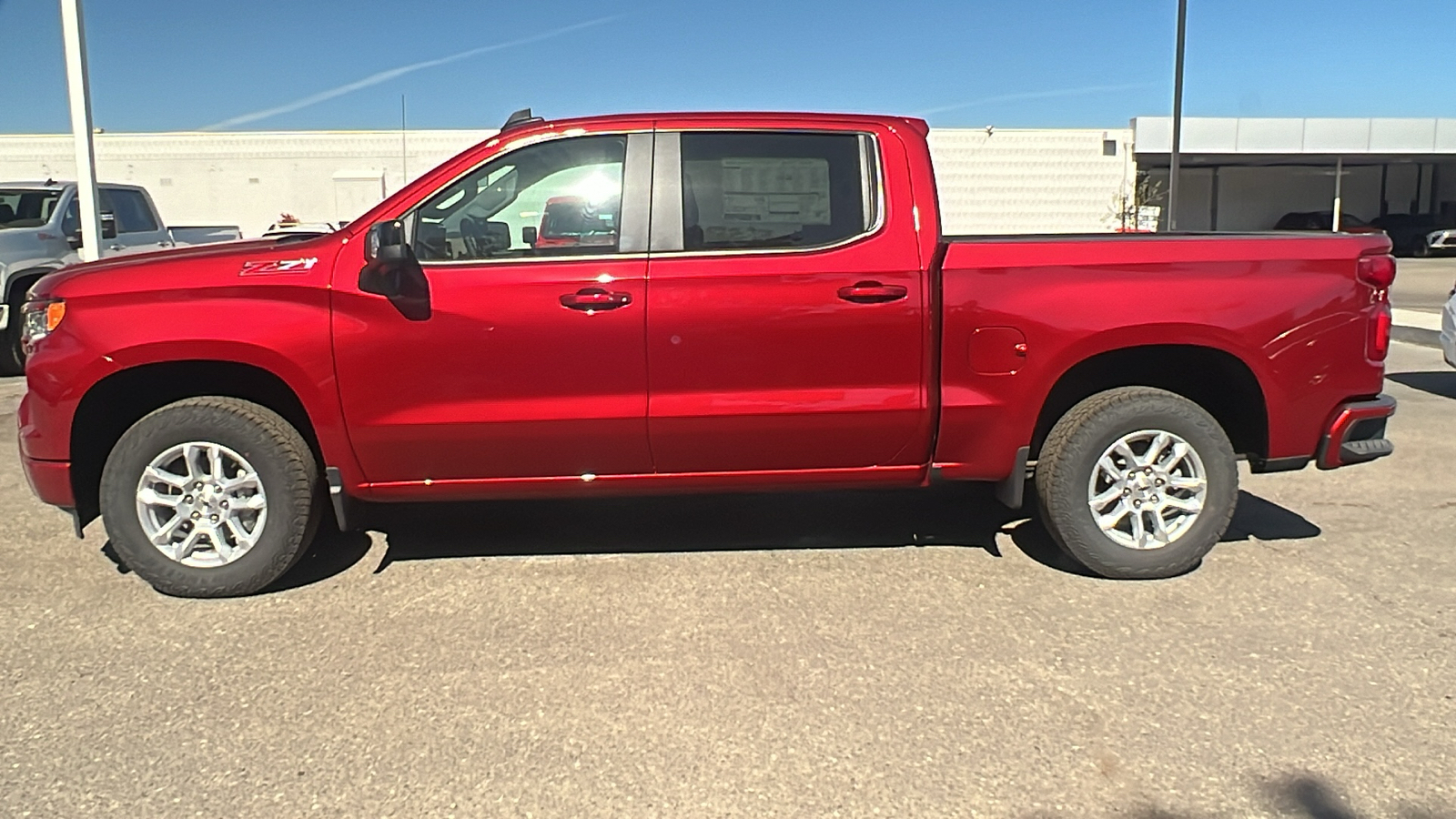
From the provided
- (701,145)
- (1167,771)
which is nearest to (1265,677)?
(1167,771)

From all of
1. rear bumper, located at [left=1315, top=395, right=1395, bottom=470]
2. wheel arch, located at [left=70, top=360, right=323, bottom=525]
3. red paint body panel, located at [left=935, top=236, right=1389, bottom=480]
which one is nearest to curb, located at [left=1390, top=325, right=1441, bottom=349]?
rear bumper, located at [left=1315, top=395, right=1395, bottom=470]

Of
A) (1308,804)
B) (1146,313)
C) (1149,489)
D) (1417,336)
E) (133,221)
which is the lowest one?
(1308,804)

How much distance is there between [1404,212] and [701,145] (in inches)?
2146

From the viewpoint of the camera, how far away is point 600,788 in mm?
2912

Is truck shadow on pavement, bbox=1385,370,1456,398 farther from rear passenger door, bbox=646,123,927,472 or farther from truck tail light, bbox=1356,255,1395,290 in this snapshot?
rear passenger door, bbox=646,123,927,472

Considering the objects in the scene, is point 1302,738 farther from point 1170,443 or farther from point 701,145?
point 701,145

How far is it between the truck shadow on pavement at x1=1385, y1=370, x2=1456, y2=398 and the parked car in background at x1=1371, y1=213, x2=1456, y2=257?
30.7 meters

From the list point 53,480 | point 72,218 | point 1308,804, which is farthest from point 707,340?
point 72,218

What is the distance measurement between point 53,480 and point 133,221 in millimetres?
9561

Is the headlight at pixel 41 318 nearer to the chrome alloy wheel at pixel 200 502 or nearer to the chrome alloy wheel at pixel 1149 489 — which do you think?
the chrome alloy wheel at pixel 200 502

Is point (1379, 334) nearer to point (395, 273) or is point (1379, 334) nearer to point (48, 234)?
point (395, 273)

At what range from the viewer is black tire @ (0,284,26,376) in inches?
409

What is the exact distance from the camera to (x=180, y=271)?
4188 mm

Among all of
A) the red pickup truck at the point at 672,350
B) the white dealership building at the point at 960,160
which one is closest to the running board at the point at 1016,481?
the red pickup truck at the point at 672,350
